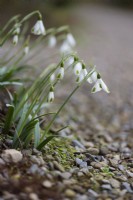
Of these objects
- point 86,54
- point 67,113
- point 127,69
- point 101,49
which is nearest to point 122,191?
point 67,113

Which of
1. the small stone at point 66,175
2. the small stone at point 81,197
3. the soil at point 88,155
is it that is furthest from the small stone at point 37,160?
the small stone at point 81,197

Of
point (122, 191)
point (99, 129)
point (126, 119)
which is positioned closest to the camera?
point (122, 191)

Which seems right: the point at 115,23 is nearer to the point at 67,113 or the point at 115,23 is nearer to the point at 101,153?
the point at 67,113

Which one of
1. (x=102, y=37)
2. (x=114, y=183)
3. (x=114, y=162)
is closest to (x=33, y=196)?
(x=114, y=183)

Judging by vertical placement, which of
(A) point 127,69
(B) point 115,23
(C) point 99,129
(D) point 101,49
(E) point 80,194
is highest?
(B) point 115,23

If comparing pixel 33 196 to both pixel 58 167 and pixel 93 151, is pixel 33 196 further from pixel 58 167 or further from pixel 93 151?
pixel 93 151

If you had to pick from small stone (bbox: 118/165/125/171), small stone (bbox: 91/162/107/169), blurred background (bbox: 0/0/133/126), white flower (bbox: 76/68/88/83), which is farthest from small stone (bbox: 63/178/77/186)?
blurred background (bbox: 0/0/133/126)
